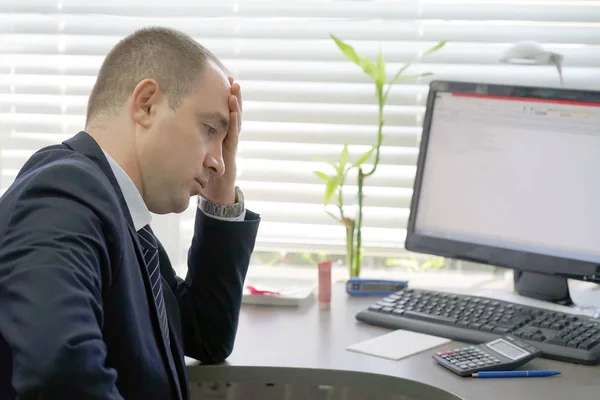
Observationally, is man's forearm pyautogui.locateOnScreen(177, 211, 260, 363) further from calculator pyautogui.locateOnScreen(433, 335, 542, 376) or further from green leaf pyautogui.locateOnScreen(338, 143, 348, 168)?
green leaf pyautogui.locateOnScreen(338, 143, 348, 168)

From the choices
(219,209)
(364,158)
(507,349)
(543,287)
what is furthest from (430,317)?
(364,158)

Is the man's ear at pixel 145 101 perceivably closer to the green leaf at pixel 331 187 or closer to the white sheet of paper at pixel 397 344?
the white sheet of paper at pixel 397 344

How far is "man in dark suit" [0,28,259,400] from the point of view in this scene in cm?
107

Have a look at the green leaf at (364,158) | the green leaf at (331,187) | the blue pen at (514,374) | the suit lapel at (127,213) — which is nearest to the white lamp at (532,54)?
the green leaf at (364,158)

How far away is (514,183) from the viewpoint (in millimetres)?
1965

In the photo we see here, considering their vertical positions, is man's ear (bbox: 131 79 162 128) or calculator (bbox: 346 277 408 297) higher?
man's ear (bbox: 131 79 162 128)

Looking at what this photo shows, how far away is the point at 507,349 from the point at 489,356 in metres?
0.04

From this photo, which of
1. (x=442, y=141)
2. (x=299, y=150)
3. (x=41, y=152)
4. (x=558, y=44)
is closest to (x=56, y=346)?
(x=41, y=152)

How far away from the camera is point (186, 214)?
8.38 feet

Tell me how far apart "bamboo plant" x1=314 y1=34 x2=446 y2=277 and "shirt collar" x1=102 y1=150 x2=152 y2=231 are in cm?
86

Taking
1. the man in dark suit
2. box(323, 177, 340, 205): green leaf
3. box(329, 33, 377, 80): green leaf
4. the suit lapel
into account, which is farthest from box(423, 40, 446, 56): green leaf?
the suit lapel

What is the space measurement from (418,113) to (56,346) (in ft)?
4.99

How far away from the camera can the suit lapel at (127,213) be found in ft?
4.53

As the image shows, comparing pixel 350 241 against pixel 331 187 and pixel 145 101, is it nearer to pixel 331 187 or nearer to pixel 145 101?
pixel 331 187
